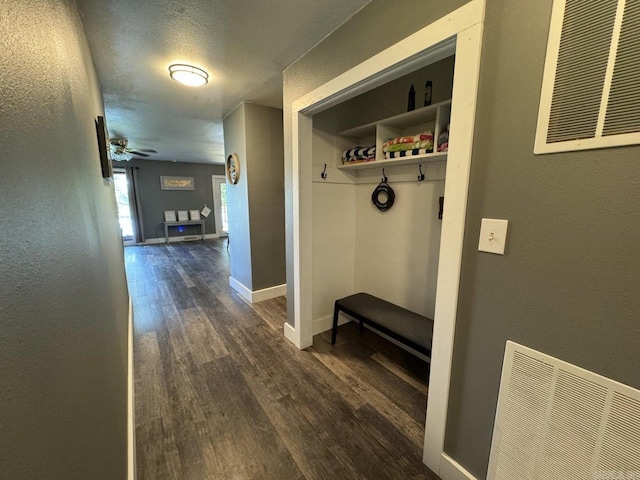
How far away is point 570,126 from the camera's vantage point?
0.81 m

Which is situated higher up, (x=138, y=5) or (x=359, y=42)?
(x=138, y=5)

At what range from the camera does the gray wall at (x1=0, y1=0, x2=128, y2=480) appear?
364mm

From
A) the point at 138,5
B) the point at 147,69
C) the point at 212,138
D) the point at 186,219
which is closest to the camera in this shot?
the point at 138,5

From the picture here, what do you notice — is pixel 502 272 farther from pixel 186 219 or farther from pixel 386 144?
pixel 186 219

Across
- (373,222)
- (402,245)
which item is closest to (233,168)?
(373,222)

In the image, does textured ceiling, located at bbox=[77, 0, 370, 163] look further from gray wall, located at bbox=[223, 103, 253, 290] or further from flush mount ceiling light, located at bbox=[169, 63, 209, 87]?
gray wall, located at bbox=[223, 103, 253, 290]

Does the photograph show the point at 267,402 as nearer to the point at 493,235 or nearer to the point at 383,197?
the point at 493,235

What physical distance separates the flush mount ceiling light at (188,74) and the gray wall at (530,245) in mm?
1740

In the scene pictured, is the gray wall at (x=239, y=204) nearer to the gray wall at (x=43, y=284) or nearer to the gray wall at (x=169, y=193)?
the gray wall at (x=43, y=284)

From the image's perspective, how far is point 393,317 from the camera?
2.03m

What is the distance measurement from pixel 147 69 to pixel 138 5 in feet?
2.72

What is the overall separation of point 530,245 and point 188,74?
2.60 meters

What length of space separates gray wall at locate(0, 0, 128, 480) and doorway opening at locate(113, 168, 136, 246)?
7.25 metres

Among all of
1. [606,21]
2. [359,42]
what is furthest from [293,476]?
[359,42]
